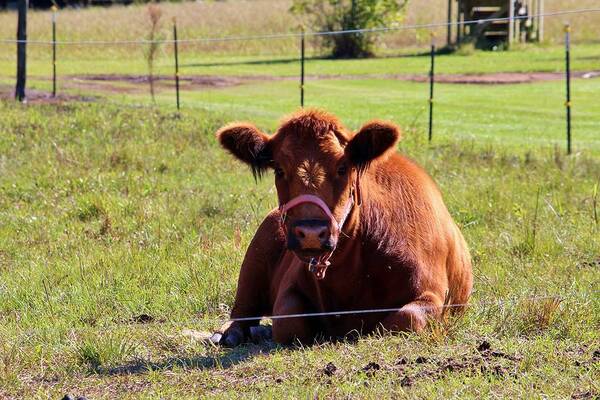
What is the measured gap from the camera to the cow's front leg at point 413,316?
6.70 metres

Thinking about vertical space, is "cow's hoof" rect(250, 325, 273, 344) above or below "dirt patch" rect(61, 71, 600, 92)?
below

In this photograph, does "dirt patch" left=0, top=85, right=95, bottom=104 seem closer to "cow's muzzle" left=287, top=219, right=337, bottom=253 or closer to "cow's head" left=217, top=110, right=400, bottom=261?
"cow's head" left=217, top=110, right=400, bottom=261

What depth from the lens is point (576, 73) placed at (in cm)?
3422

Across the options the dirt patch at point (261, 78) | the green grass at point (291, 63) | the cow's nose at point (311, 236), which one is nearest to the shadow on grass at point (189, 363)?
the cow's nose at point (311, 236)

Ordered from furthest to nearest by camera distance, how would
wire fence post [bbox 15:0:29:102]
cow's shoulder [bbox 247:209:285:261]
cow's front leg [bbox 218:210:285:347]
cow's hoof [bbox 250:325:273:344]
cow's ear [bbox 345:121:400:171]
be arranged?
wire fence post [bbox 15:0:29:102] < cow's shoulder [bbox 247:209:285:261] < cow's front leg [bbox 218:210:285:347] < cow's hoof [bbox 250:325:273:344] < cow's ear [bbox 345:121:400:171]

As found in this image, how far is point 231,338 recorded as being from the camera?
24.5 ft

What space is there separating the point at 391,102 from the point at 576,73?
8.50 m

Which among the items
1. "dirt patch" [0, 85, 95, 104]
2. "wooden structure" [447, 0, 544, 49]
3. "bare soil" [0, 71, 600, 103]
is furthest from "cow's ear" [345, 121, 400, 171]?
"wooden structure" [447, 0, 544, 49]

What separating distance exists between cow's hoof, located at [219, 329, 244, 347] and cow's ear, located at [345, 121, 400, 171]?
5.03 feet

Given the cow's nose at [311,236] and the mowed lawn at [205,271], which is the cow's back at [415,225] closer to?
the mowed lawn at [205,271]

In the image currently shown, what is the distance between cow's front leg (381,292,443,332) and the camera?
264 inches

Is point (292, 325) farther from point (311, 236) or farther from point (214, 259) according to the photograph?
point (214, 259)

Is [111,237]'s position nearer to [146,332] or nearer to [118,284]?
[118,284]

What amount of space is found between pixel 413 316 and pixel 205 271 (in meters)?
2.73
